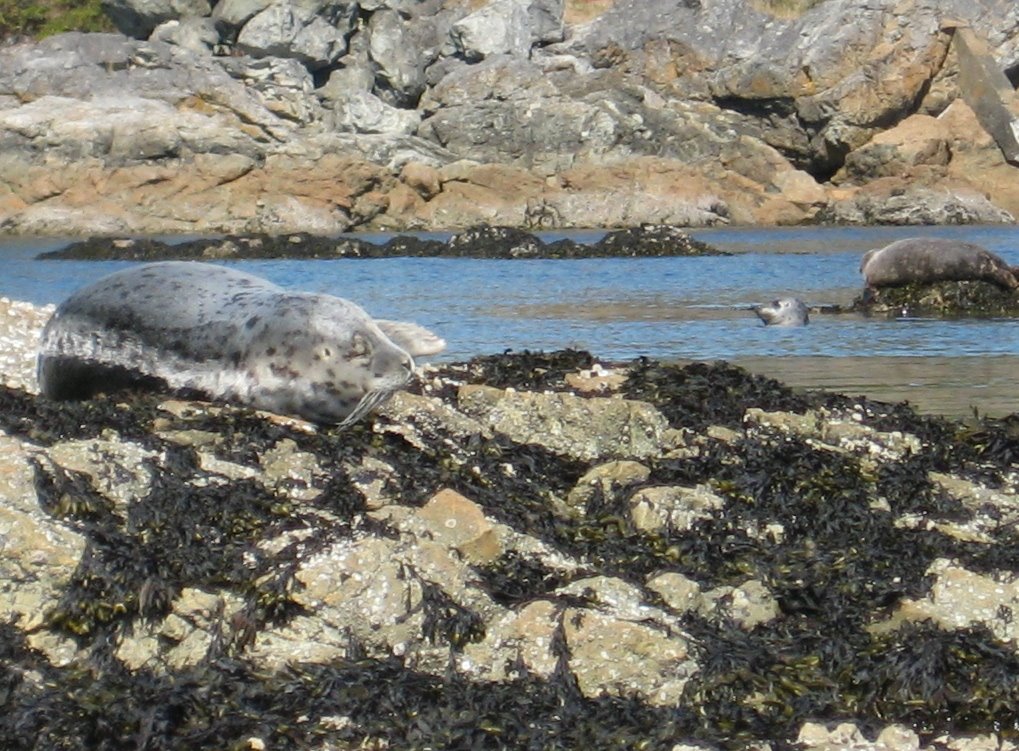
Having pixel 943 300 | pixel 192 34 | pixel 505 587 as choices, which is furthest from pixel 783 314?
pixel 192 34

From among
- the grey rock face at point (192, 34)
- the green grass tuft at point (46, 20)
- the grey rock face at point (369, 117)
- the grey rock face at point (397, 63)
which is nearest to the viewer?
the grey rock face at point (369, 117)

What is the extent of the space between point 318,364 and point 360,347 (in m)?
0.13

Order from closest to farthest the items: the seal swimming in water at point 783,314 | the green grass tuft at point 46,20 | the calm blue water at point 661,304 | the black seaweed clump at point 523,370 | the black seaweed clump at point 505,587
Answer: the black seaweed clump at point 505,587 < the black seaweed clump at point 523,370 < the calm blue water at point 661,304 < the seal swimming in water at point 783,314 < the green grass tuft at point 46,20

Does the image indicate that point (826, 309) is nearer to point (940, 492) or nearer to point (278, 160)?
point (940, 492)

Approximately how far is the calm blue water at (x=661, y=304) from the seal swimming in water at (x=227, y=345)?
2.75 meters

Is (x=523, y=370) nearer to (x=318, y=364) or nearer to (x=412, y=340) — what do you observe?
(x=412, y=340)

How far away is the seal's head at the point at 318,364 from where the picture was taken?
4898 millimetres

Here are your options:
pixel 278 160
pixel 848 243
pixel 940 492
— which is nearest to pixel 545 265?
pixel 848 243

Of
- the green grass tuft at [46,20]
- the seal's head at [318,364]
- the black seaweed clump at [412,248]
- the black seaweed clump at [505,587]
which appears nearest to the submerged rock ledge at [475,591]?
the black seaweed clump at [505,587]

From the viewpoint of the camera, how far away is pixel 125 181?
3023cm

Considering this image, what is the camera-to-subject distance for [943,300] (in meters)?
12.3

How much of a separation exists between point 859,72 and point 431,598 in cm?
3245

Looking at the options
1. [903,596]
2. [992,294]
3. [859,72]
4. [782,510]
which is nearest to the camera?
[903,596]

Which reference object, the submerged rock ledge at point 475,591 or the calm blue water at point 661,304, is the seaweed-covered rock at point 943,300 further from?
the submerged rock ledge at point 475,591
